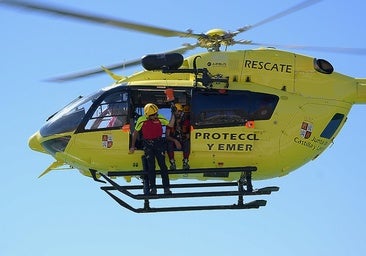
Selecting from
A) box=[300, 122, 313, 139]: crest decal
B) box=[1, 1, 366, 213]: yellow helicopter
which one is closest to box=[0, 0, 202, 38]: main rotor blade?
box=[1, 1, 366, 213]: yellow helicopter

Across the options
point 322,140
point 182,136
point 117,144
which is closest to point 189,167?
point 182,136

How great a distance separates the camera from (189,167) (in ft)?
55.7

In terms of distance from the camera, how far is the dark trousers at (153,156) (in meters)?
16.6

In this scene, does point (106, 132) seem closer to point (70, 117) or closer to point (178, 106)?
point (70, 117)

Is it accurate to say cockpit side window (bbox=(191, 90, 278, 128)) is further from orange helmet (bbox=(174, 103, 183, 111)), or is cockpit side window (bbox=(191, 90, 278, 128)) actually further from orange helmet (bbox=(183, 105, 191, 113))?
orange helmet (bbox=(174, 103, 183, 111))

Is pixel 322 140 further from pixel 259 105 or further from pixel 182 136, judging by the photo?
pixel 182 136

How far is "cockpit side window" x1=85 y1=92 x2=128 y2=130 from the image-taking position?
16969mm

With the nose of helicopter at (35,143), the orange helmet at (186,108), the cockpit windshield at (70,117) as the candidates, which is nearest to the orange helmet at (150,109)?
the orange helmet at (186,108)

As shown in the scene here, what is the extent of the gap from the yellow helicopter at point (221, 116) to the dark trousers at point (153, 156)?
0.31 meters

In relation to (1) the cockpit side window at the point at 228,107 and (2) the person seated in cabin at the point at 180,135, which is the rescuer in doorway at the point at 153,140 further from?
(1) the cockpit side window at the point at 228,107

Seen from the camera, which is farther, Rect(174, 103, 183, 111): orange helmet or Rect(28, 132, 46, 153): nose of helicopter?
Rect(28, 132, 46, 153): nose of helicopter

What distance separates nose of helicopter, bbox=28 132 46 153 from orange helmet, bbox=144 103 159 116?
3334mm

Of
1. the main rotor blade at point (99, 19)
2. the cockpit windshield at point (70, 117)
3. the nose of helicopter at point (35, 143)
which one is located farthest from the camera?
the nose of helicopter at point (35, 143)

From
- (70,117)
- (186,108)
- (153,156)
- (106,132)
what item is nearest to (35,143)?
(70,117)
